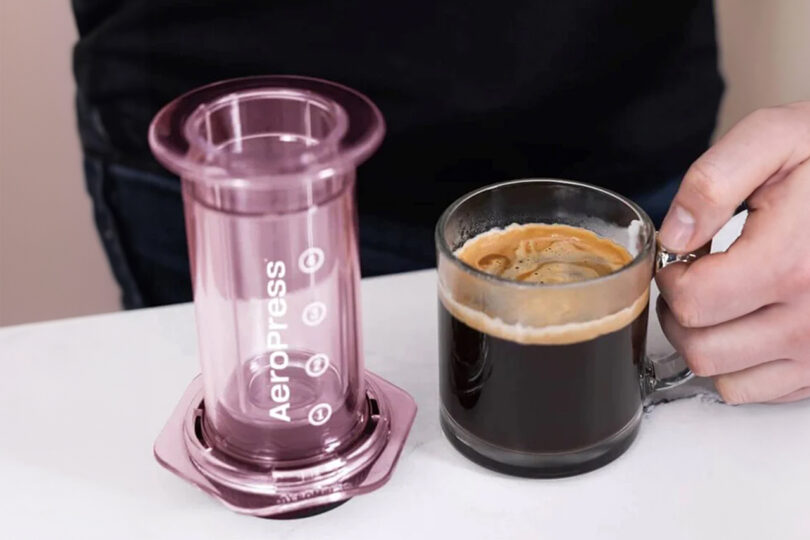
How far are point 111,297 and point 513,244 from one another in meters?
1.09

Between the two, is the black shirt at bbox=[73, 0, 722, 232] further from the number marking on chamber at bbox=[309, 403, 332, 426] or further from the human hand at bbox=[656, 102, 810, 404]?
the number marking on chamber at bbox=[309, 403, 332, 426]

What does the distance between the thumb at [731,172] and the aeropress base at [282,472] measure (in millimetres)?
206

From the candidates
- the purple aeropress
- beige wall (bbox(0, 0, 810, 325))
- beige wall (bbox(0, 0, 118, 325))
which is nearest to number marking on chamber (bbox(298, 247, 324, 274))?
the purple aeropress

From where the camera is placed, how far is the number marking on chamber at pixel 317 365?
0.66 m

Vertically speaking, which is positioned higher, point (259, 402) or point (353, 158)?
point (353, 158)

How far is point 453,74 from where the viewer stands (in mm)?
989

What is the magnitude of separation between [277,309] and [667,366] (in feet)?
0.89

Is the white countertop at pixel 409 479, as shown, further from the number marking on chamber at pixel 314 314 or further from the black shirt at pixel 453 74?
the black shirt at pixel 453 74

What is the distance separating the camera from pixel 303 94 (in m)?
0.64

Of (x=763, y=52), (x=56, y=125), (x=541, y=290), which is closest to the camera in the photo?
(x=541, y=290)

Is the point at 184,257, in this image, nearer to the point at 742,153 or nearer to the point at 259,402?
the point at 259,402

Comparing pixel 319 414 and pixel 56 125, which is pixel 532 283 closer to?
pixel 319 414

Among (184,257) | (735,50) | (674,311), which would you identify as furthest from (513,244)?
(735,50)

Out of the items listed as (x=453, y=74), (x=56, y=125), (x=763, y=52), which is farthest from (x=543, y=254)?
(x=56, y=125)
